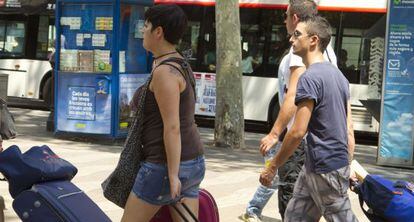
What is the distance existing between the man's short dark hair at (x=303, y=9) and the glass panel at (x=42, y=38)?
1383cm

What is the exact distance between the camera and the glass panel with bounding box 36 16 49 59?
18.0 m

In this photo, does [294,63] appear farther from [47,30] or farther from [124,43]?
[47,30]

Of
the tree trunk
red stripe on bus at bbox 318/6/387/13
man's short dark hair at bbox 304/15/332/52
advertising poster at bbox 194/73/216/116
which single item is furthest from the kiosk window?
man's short dark hair at bbox 304/15/332/52

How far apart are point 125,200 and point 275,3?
1216 centimetres

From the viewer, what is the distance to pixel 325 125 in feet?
13.6

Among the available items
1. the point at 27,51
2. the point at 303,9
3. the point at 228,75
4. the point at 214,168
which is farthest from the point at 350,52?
the point at 303,9

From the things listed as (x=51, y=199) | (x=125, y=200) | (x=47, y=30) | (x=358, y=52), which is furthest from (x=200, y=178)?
(x=47, y=30)

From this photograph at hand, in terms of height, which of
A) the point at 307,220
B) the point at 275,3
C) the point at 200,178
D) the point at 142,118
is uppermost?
the point at 275,3

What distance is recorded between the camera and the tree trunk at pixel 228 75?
12.1 metres

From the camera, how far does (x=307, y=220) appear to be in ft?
14.3

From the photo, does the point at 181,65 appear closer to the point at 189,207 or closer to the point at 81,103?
the point at 189,207

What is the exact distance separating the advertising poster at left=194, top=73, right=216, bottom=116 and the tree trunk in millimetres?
3103

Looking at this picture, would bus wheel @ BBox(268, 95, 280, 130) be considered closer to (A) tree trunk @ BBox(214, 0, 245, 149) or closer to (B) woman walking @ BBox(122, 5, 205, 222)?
(A) tree trunk @ BBox(214, 0, 245, 149)

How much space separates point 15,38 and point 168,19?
1573 centimetres
